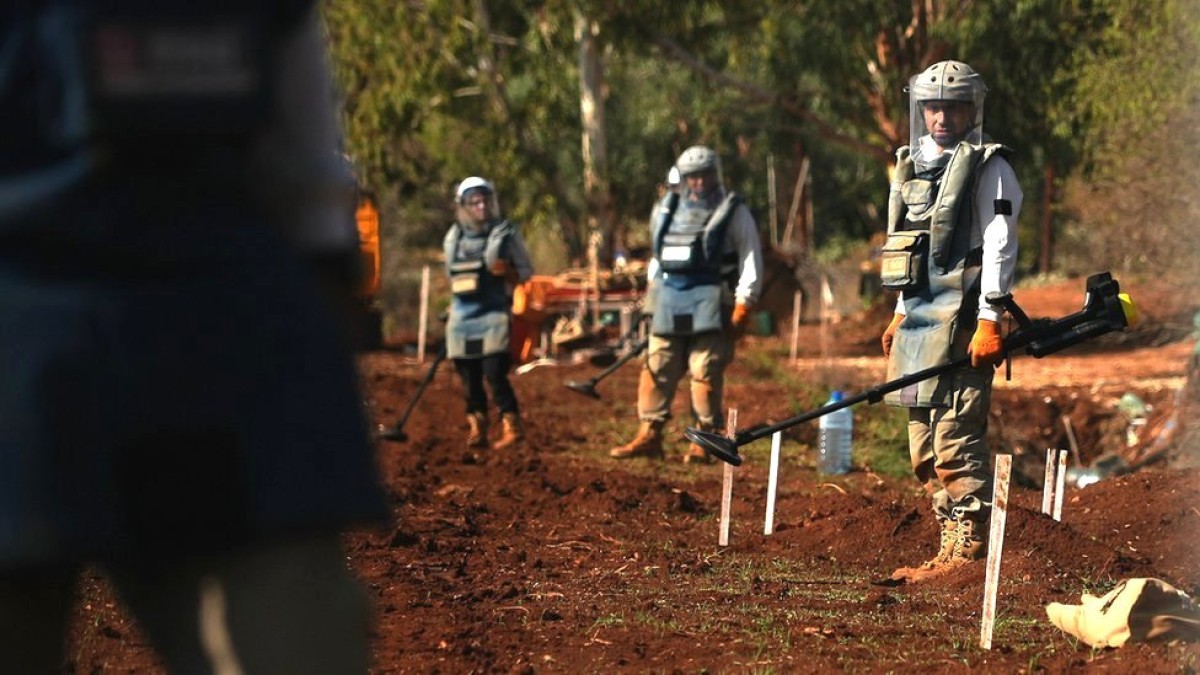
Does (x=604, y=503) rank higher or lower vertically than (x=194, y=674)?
lower

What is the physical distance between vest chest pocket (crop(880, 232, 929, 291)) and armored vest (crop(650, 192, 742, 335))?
4.80 meters

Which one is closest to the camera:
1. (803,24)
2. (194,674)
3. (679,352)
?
(194,674)

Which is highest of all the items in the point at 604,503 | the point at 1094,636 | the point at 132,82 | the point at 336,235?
the point at 132,82

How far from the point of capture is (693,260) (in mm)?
12617

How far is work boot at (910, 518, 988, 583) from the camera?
7539 millimetres

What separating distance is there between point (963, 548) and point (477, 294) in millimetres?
6538

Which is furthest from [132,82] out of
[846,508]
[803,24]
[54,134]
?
[803,24]

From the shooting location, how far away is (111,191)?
2.30m

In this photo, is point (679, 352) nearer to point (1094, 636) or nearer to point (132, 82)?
point (1094, 636)

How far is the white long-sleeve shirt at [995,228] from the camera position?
24.1 ft

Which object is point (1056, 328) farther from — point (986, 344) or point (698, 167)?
point (698, 167)

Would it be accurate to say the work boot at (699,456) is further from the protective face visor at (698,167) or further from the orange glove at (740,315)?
the protective face visor at (698,167)

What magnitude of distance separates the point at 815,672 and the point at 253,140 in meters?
3.44

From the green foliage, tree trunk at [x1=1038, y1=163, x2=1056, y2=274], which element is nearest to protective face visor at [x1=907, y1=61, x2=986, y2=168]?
the green foliage
